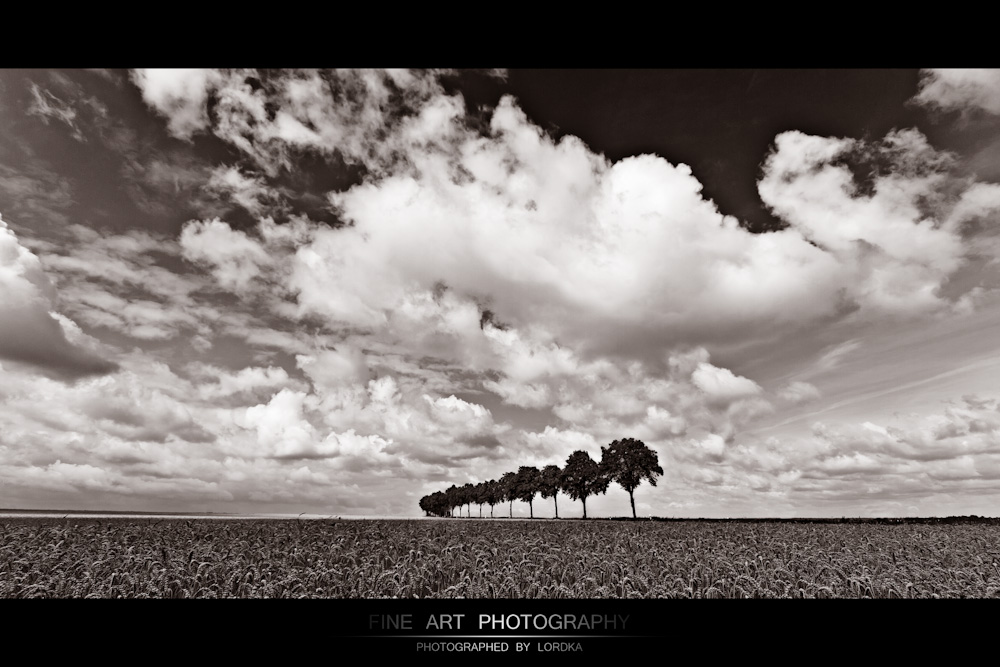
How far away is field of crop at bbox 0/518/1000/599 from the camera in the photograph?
7.75 m

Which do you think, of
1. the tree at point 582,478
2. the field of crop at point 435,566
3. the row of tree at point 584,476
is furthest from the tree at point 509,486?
the field of crop at point 435,566

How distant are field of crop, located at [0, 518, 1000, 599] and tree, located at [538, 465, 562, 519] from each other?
57.9 m

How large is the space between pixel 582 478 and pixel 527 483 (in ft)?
62.0

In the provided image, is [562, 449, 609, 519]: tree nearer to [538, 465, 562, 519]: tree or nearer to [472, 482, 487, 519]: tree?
[538, 465, 562, 519]: tree

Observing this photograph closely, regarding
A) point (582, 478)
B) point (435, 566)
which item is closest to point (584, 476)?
point (582, 478)

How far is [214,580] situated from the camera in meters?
8.09

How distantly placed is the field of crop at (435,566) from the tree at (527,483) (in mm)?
66689

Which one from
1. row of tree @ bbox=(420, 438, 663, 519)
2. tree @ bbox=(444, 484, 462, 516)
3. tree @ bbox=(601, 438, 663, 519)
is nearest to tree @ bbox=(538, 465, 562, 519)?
row of tree @ bbox=(420, 438, 663, 519)

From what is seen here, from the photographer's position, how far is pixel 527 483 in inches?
3127

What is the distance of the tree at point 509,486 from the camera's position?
84438mm

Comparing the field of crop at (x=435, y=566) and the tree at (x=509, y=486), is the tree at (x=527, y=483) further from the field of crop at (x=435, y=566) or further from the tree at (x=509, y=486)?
the field of crop at (x=435, y=566)
